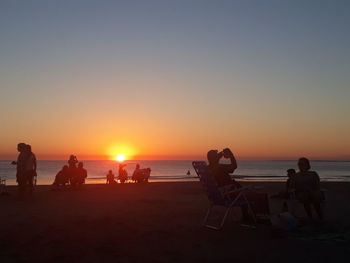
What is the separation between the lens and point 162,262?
18.5 ft

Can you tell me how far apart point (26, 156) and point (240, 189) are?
7.36 meters

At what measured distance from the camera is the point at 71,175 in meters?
17.3

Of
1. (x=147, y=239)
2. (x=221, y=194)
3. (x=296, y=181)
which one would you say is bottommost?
(x=147, y=239)

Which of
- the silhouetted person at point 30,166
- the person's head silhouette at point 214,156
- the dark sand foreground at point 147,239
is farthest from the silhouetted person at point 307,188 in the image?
the silhouetted person at point 30,166

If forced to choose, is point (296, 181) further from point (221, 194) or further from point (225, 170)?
point (221, 194)

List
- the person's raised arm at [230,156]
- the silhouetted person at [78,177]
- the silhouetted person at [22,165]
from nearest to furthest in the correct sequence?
the person's raised arm at [230,156], the silhouetted person at [22,165], the silhouetted person at [78,177]

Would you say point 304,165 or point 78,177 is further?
point 78,177

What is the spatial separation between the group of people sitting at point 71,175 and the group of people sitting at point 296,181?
9794mm

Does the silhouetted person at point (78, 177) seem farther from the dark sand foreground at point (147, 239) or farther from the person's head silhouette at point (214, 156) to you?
the person's head silhouette at point (214, 156)

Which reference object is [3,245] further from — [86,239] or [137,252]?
[137,252]

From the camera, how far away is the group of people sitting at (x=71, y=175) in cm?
1705

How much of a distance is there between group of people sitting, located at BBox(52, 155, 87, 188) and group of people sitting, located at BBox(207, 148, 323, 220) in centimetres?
A: 979

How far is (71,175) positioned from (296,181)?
10.5 m

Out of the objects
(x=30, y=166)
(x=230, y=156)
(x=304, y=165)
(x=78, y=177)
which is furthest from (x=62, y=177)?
(x=304, y=165)
